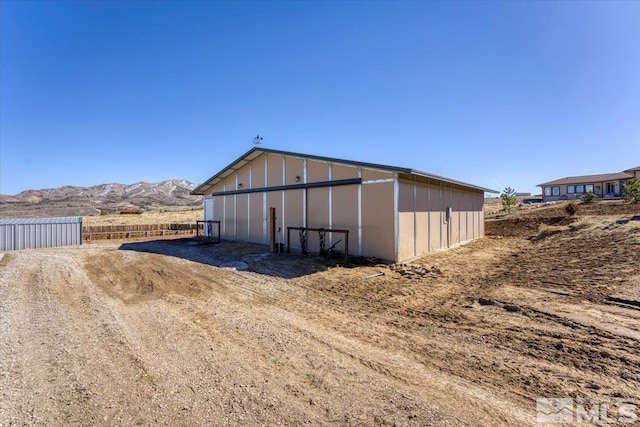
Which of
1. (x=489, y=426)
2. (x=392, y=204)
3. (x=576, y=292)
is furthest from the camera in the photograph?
(x=392, y=204)

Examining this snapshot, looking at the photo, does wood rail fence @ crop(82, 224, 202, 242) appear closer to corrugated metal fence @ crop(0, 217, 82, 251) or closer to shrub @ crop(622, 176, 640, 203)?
corrugated metal fence @ crop(0, 217, 82, 251)

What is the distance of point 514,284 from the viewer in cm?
729

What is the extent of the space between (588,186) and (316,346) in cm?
5281

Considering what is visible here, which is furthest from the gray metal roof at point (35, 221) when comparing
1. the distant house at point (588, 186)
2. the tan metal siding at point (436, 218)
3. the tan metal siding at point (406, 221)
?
the distant house at point (588, 186)

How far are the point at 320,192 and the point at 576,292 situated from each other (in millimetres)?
8344

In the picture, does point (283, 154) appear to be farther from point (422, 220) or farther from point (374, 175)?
point (422, 220)

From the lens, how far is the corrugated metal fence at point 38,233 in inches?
576

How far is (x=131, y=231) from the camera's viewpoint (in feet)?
68.1

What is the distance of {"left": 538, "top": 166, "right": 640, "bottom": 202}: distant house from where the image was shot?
37.7 meters

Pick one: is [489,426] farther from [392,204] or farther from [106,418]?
[392,204]

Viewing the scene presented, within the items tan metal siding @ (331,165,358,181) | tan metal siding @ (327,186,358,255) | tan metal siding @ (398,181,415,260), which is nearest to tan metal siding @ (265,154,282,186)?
tan metal siding @ (331,165,358,181)

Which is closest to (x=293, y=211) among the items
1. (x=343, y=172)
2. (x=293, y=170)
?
(x=293, y=170)

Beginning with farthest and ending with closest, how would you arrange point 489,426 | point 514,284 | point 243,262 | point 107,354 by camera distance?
1. point 243,262
2. point 514,284
3. point 107,354
4. point 489,426

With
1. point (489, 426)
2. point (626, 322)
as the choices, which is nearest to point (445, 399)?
point (489, 426)
